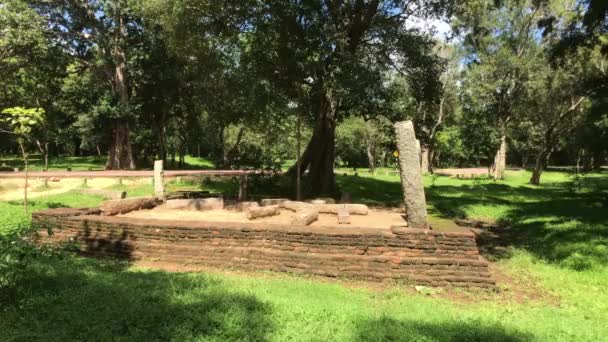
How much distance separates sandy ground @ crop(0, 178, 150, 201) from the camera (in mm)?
16641

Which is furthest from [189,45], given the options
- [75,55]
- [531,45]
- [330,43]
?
[531,45]

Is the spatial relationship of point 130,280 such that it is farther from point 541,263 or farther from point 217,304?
point 541,263

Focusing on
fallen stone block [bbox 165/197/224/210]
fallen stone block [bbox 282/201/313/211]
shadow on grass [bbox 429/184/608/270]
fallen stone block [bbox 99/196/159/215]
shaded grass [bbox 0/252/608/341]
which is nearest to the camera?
shaded grass [bbox 0/252/608/341]

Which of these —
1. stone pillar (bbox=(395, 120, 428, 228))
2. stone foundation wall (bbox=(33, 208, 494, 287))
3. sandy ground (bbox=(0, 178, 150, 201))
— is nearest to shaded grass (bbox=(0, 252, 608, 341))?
stone foundation wall (bbox=(33, 208, 494, 287))

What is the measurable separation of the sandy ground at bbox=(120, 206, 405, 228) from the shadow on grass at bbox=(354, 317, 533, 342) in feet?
14.2

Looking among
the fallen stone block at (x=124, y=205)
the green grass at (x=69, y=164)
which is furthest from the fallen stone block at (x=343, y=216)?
the green grass at (x=69, y=164)

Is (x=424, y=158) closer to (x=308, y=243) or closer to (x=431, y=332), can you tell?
(x=308, y=243)

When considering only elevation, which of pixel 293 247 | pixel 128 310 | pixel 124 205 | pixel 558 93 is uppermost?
pixel 558 93

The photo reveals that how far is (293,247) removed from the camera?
7.53 metres

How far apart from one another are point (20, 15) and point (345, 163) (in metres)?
39.3

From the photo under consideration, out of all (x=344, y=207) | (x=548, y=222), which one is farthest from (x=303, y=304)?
(x=548, y=222)

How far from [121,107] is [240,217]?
19711mm

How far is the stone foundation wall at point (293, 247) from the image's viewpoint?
6.94 meters

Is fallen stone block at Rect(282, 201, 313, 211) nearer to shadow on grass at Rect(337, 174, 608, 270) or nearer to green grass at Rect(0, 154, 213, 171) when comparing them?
shadow on grass at Rect(337, 174, 608, 270)
